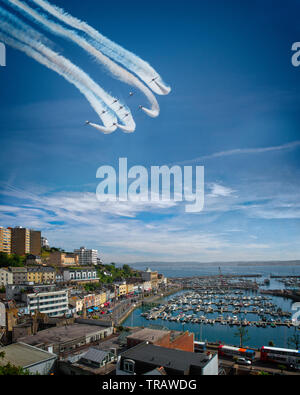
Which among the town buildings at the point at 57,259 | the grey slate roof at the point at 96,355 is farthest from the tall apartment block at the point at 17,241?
the grey slate roof at the point at 96,355

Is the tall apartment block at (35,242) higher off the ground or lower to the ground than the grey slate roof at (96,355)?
higher

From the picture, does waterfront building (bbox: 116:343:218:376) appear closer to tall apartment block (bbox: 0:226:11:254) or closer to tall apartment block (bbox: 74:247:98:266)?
tall apartment block (bbox: 0:226:11:254)

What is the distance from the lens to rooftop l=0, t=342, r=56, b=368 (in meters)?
7.73

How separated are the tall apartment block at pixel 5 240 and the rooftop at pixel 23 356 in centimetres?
2239

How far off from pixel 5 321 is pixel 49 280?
46.0 feet

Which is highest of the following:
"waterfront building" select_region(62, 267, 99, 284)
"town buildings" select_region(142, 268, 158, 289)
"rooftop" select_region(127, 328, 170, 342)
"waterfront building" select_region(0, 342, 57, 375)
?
"rooftop" select_region(127, 328, 170, 342)

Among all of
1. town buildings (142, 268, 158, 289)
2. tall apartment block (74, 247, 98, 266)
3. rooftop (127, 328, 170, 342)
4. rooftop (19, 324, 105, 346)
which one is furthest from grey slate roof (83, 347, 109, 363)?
tall apartment block (74, 247, 98, 266)

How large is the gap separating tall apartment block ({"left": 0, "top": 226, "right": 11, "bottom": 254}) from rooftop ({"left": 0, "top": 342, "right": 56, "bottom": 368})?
22.4m

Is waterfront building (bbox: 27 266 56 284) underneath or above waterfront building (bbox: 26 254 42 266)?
underneath

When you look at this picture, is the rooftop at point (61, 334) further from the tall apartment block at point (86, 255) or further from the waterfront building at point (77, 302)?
the tall apartment block at point (86, 255)

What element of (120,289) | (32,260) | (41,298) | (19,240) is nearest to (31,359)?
(41,298)

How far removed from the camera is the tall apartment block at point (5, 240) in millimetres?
28825
